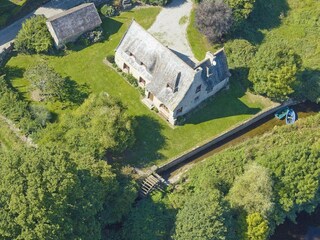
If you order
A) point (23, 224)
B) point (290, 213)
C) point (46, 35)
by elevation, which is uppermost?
point (46, 35)

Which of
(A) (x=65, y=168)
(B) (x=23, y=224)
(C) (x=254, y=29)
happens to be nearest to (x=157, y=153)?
(A) (x=65, y=168)

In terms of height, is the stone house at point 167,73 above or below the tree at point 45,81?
below

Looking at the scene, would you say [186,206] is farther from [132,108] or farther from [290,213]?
[132,108]

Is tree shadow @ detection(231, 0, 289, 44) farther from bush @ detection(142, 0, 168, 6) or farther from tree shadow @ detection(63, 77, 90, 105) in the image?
tree shadow @ detection(63, 77, 90, 105)

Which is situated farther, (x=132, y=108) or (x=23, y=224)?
(x=132, y=108)

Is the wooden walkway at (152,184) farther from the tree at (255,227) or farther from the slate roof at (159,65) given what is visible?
the tree at (255,227)

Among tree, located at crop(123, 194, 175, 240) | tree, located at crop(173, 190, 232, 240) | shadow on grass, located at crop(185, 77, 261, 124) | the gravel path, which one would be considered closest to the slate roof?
shadow on grass, located at crop(185, 77, 261, 124)

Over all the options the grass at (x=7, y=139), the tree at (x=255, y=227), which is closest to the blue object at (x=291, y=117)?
the tree at (x=255, y=227)
